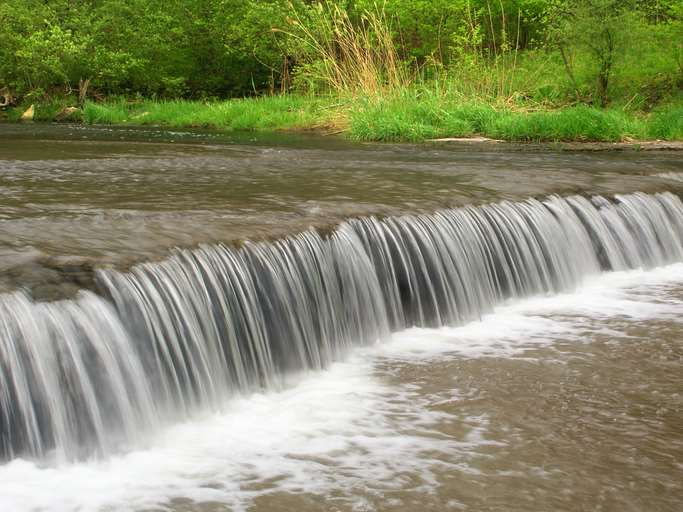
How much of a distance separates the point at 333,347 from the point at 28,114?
22180 mm

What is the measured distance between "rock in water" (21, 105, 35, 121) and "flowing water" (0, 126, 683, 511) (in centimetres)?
1761

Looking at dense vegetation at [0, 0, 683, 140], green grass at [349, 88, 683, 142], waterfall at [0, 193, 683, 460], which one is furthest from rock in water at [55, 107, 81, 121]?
waterfall at [0, 193, 683, 460]

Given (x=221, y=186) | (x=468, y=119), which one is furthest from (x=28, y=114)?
(x=221, y=186)

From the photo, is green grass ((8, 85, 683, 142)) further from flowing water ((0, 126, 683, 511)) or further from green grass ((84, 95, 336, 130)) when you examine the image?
flowing water ((0, 126, 683, 511))

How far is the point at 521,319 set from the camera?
21.1 feet

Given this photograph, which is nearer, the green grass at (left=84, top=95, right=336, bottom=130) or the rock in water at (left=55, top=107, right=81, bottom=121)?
the green grass at (left=84, top=95, right=336, bottom=130)

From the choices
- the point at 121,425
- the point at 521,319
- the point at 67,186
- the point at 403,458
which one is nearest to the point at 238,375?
the point at 121,425

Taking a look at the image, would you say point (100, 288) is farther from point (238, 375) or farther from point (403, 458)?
point (403, 458)

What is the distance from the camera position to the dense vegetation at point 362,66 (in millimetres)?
15500

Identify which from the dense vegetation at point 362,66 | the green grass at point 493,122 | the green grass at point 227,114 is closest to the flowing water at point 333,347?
the green grass at point 493,122

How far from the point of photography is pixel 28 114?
25.5m

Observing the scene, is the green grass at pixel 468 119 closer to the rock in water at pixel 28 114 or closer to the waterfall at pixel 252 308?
the waterfall at pixel 252 308

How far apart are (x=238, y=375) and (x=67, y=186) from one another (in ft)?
11.8

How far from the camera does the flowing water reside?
146 inches
